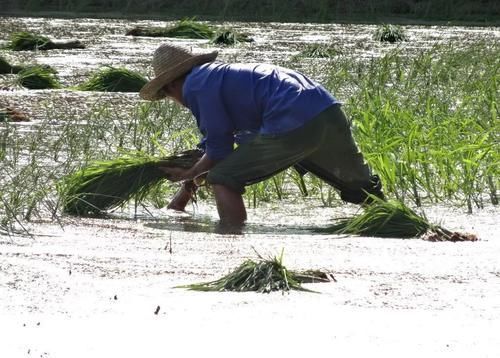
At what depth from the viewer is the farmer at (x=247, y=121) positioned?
605 cm

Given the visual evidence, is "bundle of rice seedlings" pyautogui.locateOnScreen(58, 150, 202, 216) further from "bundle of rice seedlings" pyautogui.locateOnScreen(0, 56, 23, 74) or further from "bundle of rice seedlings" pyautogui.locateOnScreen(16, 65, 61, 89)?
"bundle of rice seedlings" pyautogui.locateOnScreen(0, 56, 23, 74)

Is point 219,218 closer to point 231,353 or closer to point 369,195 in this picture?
point 369,195

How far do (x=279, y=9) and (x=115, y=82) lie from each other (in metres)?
14.9

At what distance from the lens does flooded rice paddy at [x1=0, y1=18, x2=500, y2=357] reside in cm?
374

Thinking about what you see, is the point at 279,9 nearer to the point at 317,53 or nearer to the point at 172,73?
the point at 317,53

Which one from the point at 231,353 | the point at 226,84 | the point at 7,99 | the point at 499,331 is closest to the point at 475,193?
the point at 226,84

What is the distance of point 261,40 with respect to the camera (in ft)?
64.1

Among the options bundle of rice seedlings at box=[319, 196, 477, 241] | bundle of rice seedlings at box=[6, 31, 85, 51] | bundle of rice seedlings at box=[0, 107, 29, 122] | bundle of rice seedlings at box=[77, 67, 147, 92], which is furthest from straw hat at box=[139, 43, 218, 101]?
bundle of rice seedlings at box=[6, 31, 85, 51]

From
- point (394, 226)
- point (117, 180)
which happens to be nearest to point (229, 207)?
point (117, 180)

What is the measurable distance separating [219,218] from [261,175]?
0.29 meters

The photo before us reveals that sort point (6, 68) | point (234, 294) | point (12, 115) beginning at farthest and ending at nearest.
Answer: point (6, 68) < point (12, 115) < point (234, 294)

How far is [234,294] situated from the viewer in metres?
4.38

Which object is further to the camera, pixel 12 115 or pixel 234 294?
pixel 12 115

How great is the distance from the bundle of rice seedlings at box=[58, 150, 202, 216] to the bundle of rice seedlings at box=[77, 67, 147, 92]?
5.23 metres
